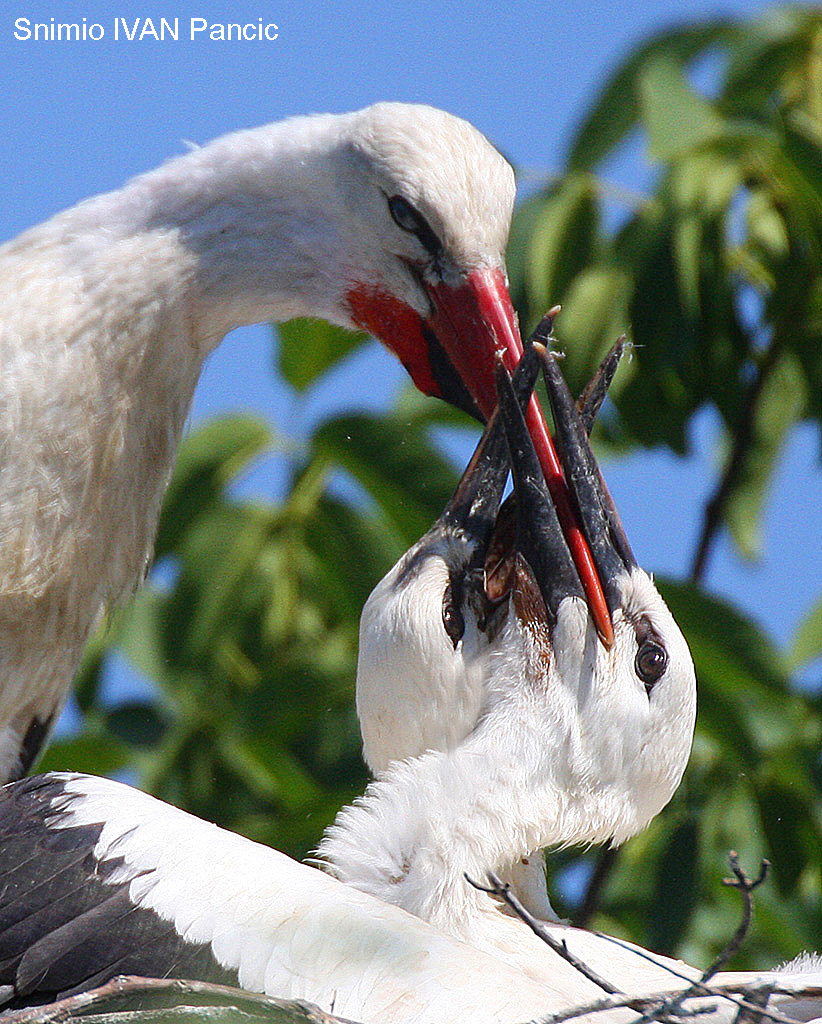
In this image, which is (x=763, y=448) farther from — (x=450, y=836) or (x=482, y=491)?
(x=450, y=836)

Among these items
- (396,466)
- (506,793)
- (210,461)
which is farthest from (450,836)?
(210,461)

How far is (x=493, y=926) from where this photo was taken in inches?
123

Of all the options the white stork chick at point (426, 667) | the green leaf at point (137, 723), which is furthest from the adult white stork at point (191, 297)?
the green leaf at point (137, 723)

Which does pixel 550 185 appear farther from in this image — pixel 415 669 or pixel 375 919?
pixel 375 919

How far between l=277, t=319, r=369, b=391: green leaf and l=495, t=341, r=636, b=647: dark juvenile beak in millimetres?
1363

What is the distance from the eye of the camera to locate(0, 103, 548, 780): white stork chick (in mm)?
3371

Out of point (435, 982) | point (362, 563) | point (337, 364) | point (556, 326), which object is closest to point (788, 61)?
point (556, 326)

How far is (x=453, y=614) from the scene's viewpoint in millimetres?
3367

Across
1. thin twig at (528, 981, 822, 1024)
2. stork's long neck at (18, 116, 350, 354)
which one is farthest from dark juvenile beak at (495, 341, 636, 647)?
thin twig at (528, 981, 822, 1024)

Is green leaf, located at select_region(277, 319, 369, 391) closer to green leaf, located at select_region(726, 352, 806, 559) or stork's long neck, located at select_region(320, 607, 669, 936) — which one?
green leaf, located at select_region(726, 352, 806, 559)

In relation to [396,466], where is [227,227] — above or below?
above

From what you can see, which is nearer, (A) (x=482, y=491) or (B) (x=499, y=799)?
(B) (x=499, y=799)

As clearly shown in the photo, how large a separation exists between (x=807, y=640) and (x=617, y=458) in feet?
2.10

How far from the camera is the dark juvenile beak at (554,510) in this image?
3.31 metres
